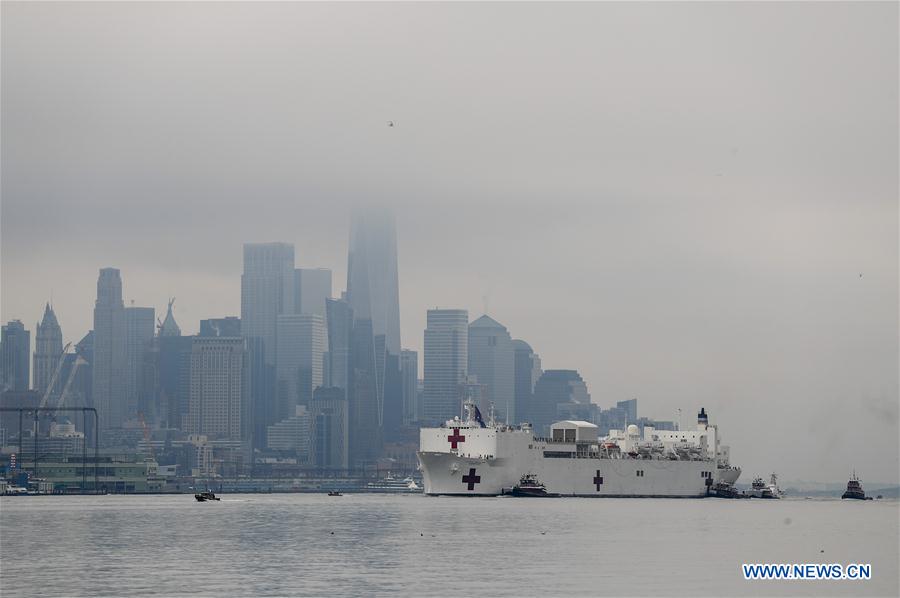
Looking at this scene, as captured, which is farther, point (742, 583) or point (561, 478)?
point (561, 478)

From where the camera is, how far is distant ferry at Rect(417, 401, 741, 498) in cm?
13775

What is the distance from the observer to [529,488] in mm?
137000

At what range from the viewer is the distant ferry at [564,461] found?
13775cm

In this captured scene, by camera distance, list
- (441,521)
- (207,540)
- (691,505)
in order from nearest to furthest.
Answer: (207,540), (441,521), (691,505)

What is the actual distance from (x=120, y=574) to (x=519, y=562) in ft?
51.2

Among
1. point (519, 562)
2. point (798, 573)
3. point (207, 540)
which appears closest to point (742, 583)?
point (798, 573)

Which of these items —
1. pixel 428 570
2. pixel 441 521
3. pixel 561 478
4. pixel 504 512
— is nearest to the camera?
pixel 428 570

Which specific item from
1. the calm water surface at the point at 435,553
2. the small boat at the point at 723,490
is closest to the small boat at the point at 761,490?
the small boat at the point at 723,490

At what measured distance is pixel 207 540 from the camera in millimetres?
74625

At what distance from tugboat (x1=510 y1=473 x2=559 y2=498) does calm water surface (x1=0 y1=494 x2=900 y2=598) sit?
28.5 meters

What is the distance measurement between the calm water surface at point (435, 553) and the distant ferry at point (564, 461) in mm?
29729

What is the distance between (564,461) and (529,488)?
6589 millimetres

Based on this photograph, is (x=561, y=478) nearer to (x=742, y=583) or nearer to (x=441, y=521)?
(x=441, y=521)

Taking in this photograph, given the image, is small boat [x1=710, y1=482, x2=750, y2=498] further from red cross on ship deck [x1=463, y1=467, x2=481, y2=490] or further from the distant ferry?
red cross on ship deck [x1=463, y1=467, x2=481, y2=490]
